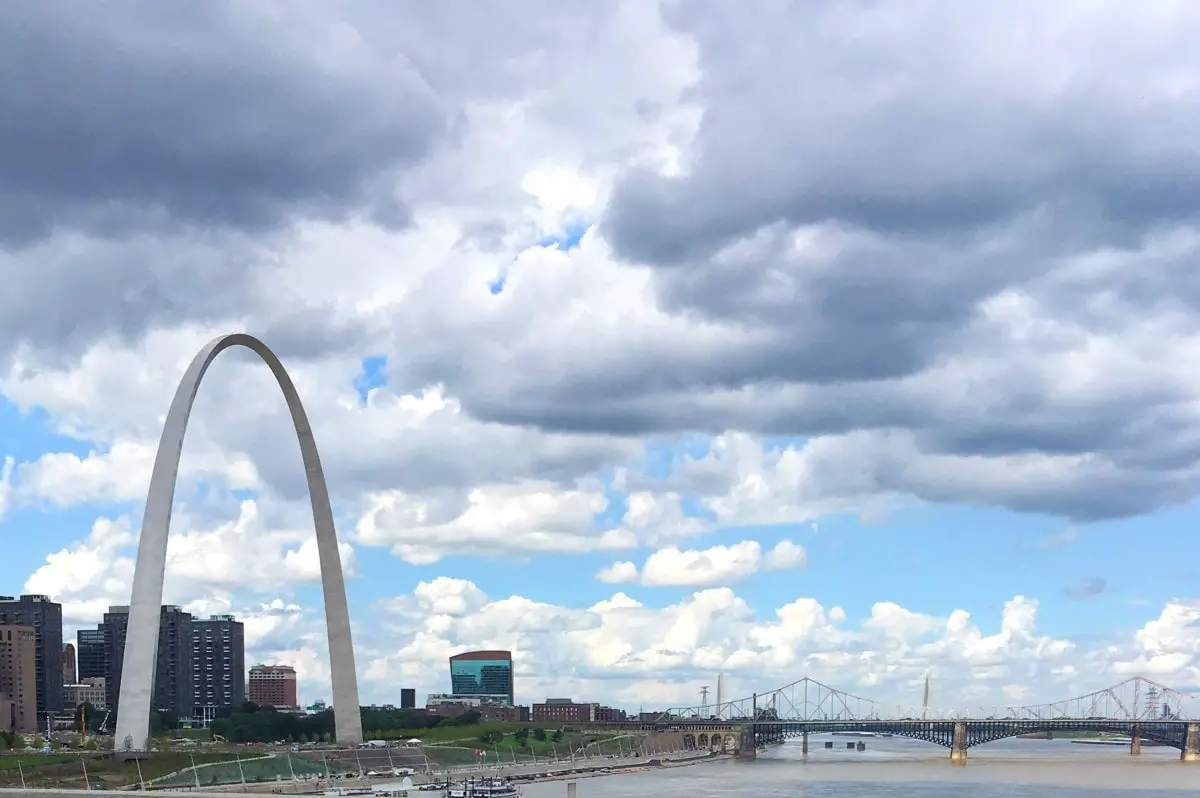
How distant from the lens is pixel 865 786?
362ft

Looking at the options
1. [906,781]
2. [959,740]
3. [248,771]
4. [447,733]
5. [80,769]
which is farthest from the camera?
[959,740]

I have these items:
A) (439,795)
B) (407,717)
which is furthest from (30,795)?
(407,717)

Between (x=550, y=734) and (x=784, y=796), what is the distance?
9931 centimetres

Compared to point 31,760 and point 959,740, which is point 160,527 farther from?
point 959,740

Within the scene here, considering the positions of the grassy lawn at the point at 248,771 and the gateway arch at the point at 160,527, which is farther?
the grassy lawn at the point at 248,771

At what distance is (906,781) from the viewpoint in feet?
398

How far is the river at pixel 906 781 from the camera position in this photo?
99.9 metres

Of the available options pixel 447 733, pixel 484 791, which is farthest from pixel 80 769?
pixel 447 733

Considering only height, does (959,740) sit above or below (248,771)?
below

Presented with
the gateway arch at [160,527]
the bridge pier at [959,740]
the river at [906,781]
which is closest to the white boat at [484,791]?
the gateway arch at [160,527]

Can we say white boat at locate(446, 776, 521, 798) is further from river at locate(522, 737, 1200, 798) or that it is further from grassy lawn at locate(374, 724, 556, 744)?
grassy lawn at locate(374, 724, 556, 744)

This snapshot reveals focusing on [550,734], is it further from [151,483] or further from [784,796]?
[151,483]

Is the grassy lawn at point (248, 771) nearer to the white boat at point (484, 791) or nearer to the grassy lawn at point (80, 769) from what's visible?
the grassy lawn at point (80, 769)

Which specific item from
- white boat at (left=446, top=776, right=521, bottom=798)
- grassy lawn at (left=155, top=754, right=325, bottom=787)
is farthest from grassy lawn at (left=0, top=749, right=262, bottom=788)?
white boat at (left=446, top=776, right=521, bottom=798)
